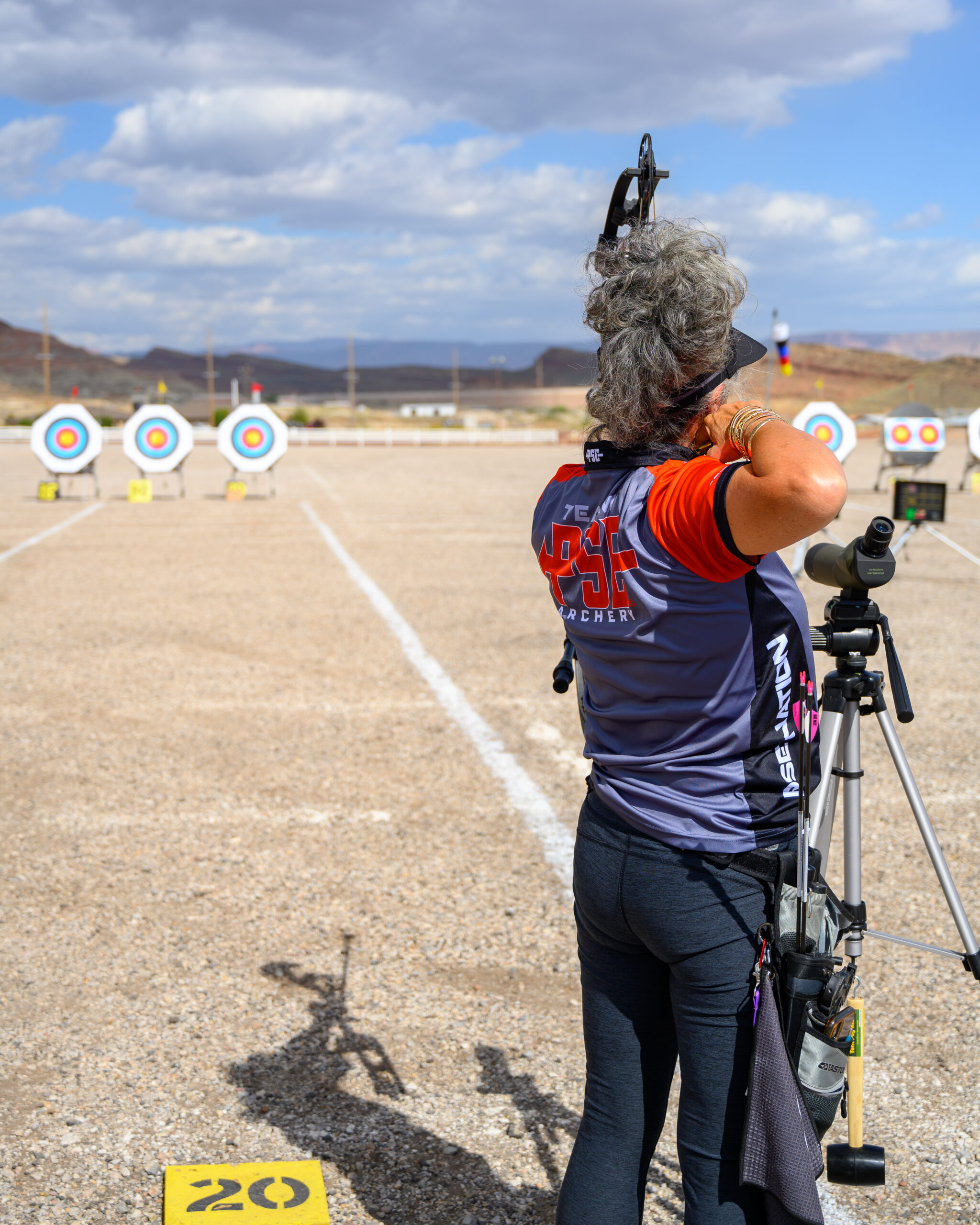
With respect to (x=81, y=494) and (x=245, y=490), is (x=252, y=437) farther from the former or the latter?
(x=81, y=494)

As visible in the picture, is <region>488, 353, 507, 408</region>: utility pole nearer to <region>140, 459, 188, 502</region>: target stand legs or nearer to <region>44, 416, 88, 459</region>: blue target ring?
<region>140, 459, 188, 502</region>: target stand legs

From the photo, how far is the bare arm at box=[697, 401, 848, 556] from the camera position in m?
1.36

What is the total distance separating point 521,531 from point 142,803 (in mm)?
10050

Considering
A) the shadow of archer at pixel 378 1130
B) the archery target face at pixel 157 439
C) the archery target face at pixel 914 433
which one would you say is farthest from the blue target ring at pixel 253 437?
the shadow of archer at pixel 378 1130

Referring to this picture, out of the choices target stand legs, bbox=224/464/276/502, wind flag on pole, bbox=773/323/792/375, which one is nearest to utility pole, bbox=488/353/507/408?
target stand legs, bbox=224/464/276/502

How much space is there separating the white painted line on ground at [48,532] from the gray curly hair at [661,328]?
11202 millimetres

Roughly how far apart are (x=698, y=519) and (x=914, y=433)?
847 inches

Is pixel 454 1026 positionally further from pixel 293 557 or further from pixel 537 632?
pixel 293 557

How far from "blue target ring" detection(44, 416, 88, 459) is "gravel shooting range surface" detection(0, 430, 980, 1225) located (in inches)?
472

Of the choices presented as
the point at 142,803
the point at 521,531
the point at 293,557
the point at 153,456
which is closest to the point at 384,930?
the point at 142,803

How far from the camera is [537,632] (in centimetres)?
800

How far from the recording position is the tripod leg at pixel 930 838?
6.77 feet

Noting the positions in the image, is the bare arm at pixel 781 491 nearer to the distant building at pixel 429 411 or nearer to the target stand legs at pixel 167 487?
the target stand legs at pixel 167 487

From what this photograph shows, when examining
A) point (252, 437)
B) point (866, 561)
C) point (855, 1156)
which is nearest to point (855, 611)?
point (866, 561)
